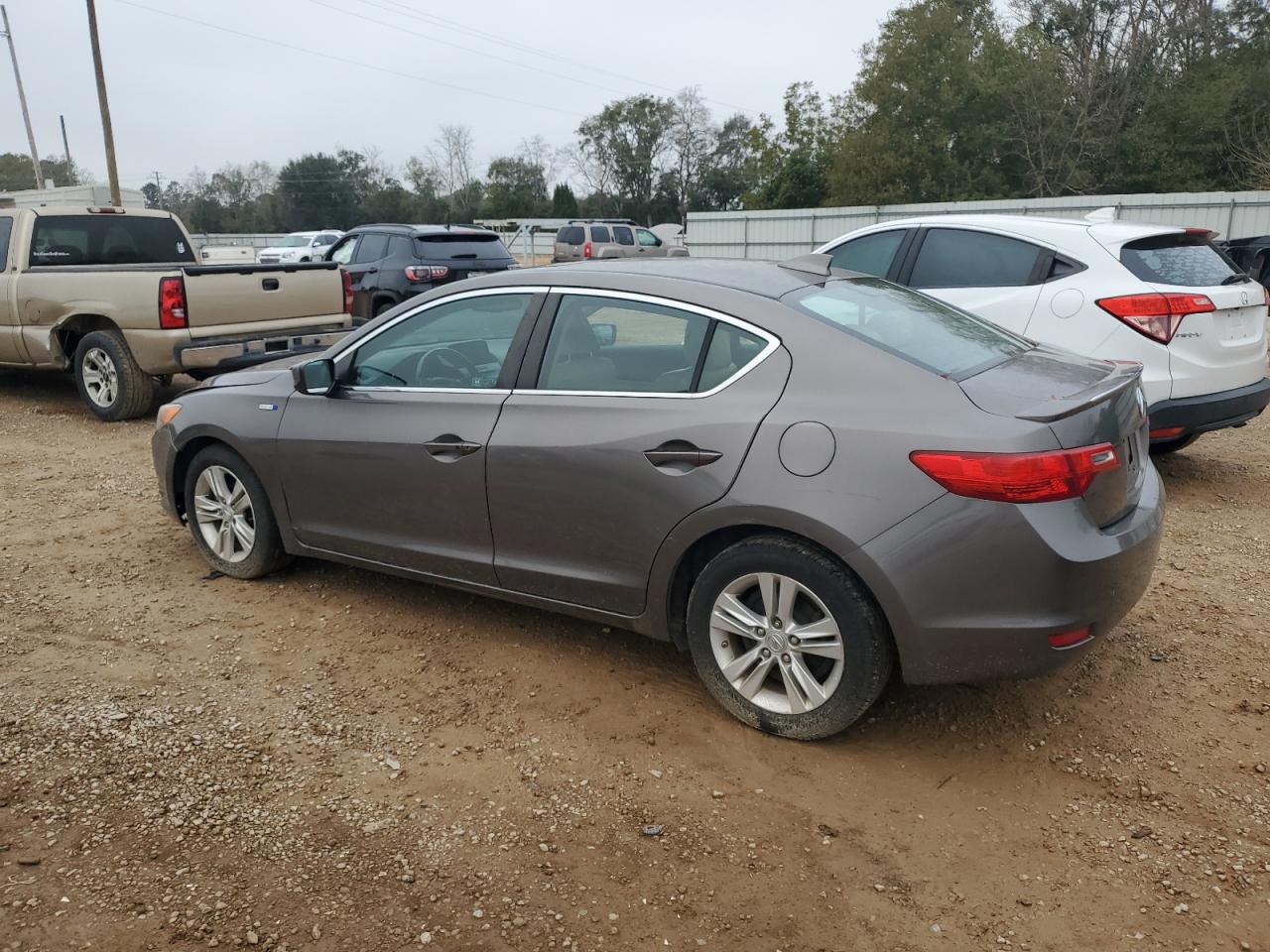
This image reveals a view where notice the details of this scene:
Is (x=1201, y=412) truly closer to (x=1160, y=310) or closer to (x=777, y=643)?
(x=1160, y=310)

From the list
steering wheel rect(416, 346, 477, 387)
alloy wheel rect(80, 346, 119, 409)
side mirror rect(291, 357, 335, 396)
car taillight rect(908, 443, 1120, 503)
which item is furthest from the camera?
alloy wheel rect(80, 346, 119, 409)

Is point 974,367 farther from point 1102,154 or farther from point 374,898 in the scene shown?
point 1102,154

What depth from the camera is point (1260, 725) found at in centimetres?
349

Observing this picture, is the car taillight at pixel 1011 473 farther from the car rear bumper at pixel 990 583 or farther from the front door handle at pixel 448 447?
the front door handle at pixel 448 447

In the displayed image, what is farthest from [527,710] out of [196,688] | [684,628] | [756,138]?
[756,138]

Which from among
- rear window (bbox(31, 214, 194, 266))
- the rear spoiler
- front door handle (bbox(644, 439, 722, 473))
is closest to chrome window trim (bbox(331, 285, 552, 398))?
front door handle (bbox(644, 439, 722, 473))

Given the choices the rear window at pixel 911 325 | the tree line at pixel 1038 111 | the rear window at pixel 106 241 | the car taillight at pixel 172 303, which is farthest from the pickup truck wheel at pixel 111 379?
the tree line at pixel 1038 111

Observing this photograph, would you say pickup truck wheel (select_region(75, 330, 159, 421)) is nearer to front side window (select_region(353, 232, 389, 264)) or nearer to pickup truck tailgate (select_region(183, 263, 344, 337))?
pickup truck tailgate (select_region(183, 263, 344, 337))

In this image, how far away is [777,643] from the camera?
3.28 m

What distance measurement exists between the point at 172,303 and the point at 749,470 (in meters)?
6.79

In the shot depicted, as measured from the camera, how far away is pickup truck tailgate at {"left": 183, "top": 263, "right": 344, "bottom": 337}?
27.4 feet

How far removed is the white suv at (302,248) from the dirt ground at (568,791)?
76.5 ft

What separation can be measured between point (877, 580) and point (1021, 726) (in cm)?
100

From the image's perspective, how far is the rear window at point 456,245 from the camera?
12.8 metres
